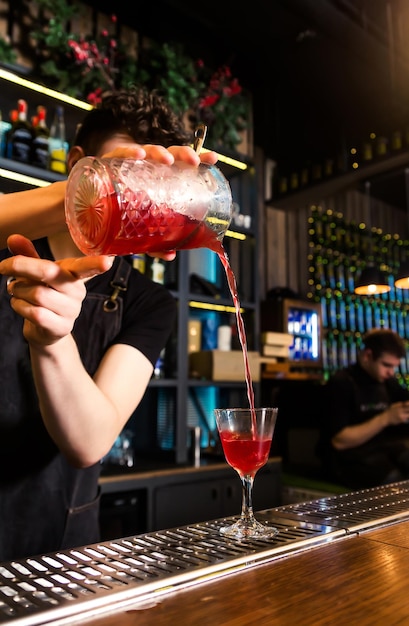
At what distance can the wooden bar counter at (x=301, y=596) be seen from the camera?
0.53 meters

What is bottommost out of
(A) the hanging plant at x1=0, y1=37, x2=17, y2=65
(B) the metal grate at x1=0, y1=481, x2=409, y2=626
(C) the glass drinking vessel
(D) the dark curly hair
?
(B) the metal grate at x1=0, y1=481, x2=409, y2=626

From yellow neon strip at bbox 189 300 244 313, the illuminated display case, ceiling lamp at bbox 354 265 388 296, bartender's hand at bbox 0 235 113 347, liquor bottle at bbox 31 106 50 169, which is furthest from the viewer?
the illuminated display case

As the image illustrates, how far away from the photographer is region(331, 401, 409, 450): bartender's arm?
9.52ft

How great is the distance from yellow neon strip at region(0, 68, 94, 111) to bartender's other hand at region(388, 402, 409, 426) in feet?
7.12

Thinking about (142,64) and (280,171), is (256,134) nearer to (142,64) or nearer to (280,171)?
(280,171)

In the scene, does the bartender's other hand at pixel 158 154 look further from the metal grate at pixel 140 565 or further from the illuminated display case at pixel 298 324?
the illuminated display case at pixel 298 324

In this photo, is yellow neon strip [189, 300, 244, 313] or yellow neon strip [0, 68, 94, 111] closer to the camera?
yellow neon strip [0, 68, 94, 111]

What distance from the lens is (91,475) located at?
1.43 m

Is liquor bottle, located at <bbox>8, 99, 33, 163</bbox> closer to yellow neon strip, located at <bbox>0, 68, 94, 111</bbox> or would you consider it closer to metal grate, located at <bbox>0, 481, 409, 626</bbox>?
yellow neon strip, located at <bbox>0, 68, 94, 111</bbox>

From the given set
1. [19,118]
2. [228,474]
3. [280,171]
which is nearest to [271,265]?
[280,171]

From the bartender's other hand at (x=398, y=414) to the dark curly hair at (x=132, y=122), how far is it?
6.76 ft

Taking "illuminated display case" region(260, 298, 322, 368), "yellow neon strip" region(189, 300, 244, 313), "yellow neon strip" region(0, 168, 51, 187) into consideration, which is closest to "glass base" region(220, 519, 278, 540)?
"yellow neon strip" region(0, 168, 51, 187)

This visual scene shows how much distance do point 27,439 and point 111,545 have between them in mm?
582

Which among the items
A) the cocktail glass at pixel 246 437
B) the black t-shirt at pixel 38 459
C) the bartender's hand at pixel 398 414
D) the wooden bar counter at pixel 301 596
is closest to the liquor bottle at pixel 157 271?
the bartender's hand at pixel 398 414
